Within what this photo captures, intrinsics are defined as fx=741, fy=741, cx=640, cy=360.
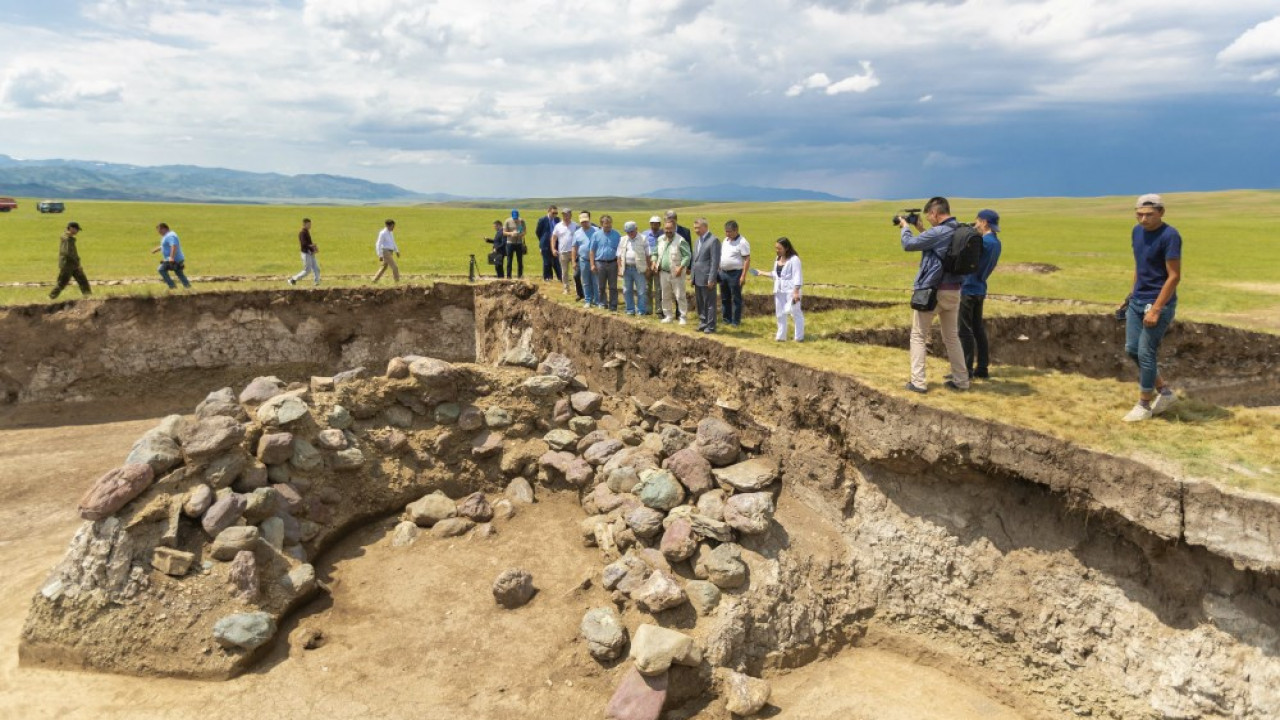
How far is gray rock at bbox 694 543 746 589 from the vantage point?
38.1 ft

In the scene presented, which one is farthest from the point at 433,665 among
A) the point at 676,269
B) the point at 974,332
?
the point at 974,332

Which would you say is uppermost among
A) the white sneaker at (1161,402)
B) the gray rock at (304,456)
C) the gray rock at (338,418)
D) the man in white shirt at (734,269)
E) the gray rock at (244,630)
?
the man in white shirt at (734,269)

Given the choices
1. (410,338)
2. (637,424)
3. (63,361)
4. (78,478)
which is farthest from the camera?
(410,338)

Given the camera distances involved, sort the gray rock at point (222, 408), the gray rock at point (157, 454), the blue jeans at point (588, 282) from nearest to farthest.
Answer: the gray rock at point (157, 454) < the gray rock at point (222, 408) < the blue jeans at point (588, 282)

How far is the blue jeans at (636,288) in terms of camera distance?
1775 cm

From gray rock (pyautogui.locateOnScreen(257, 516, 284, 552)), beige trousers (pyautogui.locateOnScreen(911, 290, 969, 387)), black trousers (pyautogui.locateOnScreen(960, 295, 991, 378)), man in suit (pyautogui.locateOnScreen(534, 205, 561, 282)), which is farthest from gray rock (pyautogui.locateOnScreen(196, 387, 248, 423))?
black trousers (pyautogui.locateOnScreen(960, 295, 991, 378))

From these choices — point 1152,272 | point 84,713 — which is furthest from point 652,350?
point 84,713

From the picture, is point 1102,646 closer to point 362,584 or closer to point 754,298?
point 362,584

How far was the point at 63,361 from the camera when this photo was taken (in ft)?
69.9

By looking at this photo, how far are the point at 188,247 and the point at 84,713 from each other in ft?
120

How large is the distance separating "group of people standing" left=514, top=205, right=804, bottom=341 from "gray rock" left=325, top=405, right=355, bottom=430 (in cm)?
690

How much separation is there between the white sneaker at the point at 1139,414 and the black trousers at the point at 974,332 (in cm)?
237

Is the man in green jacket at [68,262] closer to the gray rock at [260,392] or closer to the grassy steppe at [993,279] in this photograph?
the grassy steppe at [993,279]

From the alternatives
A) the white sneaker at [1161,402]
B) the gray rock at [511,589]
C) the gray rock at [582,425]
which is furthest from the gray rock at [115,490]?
the white sneaker at [1161,402]
